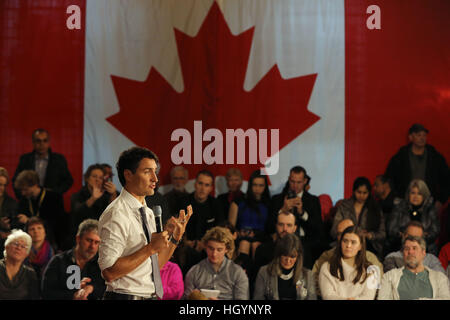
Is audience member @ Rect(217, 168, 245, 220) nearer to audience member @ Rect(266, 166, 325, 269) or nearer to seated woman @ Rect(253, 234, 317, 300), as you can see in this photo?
audience member @ Rect(266, 166, 325, 269)

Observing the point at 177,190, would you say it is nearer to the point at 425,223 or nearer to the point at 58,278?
the point at 58,278

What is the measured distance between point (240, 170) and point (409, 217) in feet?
3.65

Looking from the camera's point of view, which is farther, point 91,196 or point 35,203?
point 35,203

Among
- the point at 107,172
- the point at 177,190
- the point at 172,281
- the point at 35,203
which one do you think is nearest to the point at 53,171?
the point at 35,203

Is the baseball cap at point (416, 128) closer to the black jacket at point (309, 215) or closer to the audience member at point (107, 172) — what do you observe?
the black jacket at point (309, 215)

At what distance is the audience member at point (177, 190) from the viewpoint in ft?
9.95

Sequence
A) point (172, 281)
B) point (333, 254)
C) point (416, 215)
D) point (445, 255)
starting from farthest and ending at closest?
point (416, 215), point (445, 255), point (333, 254), point (172, 281)

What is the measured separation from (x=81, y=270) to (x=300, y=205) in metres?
1.13

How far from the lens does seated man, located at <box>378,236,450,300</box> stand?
3.57m

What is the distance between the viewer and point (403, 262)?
371 cm

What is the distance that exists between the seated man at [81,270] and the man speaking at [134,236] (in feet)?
2.32

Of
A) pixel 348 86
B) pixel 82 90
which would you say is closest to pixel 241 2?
pixel 348 86

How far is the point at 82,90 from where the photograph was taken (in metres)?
3.51

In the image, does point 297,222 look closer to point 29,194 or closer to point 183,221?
point 29,194
